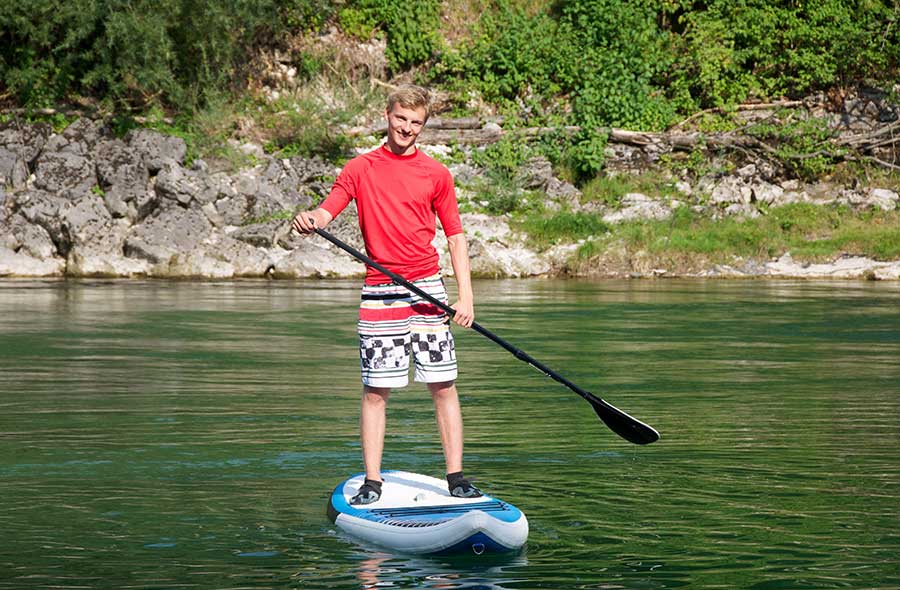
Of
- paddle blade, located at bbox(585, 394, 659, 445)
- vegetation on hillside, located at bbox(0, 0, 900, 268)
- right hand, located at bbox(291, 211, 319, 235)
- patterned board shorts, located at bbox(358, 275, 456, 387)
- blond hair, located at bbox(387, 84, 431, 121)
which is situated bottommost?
paddle blade, located at bbox(585, 394, 659, 445)

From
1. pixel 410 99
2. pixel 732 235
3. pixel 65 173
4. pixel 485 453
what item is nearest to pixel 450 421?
pixel 410 99

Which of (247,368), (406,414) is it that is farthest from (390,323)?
(247,368)

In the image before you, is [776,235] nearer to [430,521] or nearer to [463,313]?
[463,313]

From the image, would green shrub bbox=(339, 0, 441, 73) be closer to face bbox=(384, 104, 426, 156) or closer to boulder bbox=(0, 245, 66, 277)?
boulder bbox=(0, 245, 66, 277)

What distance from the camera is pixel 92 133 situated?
2816 centimetres

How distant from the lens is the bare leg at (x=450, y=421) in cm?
618

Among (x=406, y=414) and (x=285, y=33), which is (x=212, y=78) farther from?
(x=406, y=414)

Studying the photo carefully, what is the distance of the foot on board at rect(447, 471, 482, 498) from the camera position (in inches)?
239

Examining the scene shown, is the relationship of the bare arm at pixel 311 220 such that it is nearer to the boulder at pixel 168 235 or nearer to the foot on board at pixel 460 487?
the foot on board at pixel 460 487

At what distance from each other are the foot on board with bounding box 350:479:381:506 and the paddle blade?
1.26 metres

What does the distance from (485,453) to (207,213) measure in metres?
19.1

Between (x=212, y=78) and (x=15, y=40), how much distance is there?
4.43m

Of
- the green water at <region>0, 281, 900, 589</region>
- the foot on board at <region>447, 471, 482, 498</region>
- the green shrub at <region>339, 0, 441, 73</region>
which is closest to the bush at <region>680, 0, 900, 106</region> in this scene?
the green shrub at <region>339, 0, 441, 73</region>

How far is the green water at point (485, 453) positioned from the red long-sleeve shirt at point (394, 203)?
4.09 feet
